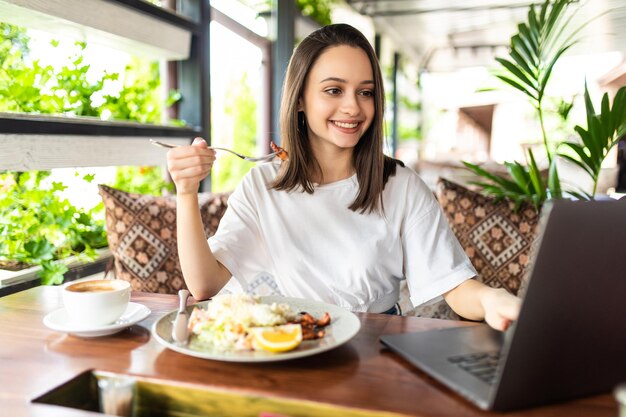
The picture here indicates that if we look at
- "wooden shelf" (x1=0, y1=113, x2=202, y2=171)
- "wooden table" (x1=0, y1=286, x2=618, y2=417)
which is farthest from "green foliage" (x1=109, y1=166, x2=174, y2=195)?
"wooden table" (x1=0, y1=286, x2=618, y2=417)

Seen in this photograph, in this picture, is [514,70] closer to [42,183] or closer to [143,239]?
[143,239]

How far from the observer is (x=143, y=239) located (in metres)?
1.98

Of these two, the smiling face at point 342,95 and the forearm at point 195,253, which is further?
the smiling face at point 342,95

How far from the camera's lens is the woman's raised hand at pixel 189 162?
115 cm

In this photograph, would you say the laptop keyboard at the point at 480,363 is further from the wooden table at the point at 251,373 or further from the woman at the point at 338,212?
the woman at the point at 338,212

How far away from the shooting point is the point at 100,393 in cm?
80

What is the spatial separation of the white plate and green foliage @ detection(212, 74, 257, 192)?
305 cm

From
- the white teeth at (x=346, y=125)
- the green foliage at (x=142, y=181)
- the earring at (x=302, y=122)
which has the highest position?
the earring at (x=302, y=122)

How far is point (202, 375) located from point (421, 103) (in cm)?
1263

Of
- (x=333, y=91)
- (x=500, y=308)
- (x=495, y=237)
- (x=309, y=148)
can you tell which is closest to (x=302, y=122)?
(x=309, y=148)

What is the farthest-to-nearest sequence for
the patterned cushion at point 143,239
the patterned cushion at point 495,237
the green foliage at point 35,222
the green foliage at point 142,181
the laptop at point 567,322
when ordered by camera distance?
the green foliage at point 142,181
the patterned cushion at point 495,237
the patterned cushion at point 143,239
the green foliage at point 35,222
the laptop at point 567,322

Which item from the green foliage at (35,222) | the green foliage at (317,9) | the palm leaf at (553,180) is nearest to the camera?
the green foliage at (35,222)

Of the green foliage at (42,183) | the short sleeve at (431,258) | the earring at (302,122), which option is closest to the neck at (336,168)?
the earring at (302,122)

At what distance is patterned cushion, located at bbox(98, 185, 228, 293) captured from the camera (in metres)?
1.96
